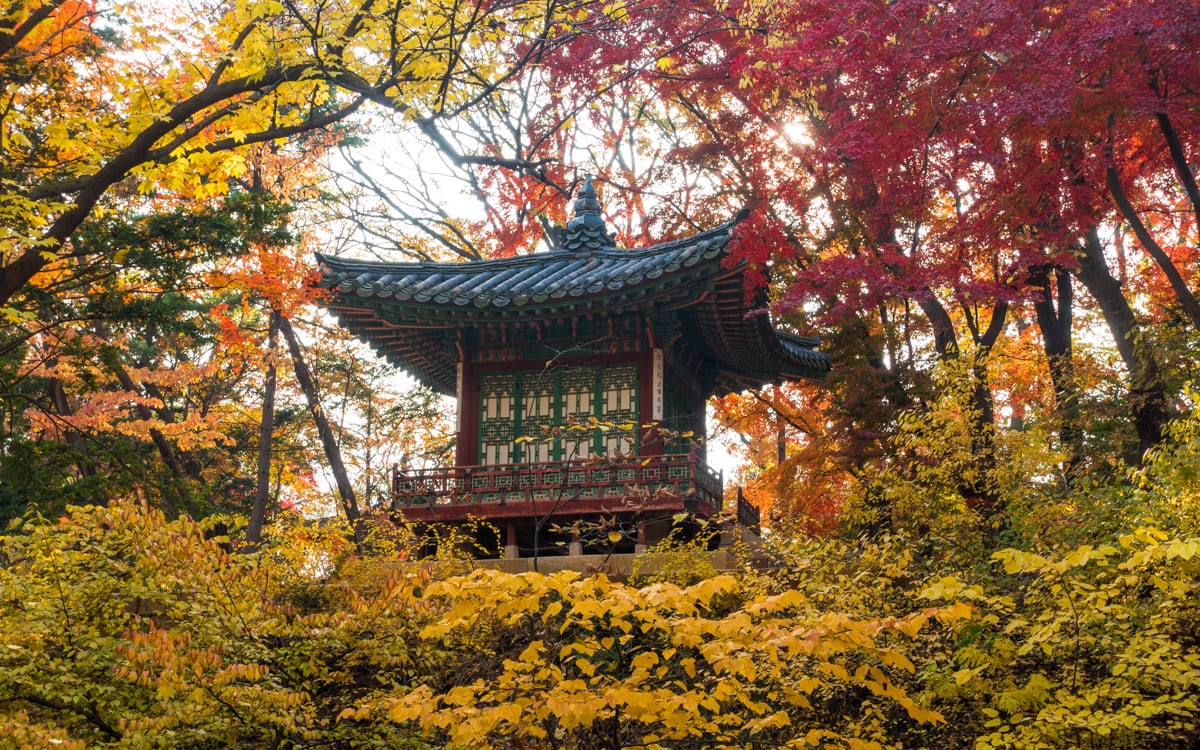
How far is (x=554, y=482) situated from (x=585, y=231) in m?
5.04

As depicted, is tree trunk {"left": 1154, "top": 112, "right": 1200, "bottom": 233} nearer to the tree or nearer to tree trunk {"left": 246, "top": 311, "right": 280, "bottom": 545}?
the tree

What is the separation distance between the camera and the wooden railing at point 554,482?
13188 millimetres

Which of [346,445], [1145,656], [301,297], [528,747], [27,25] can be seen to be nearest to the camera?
[1145,656]

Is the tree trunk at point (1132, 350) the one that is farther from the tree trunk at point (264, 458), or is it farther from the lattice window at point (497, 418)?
the tree trunk at point (264, 458)

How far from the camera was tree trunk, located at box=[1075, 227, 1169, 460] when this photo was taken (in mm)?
13281

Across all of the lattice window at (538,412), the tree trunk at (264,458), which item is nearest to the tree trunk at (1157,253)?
the lattice window at (538,412)

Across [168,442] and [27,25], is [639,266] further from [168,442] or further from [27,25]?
[168,442]

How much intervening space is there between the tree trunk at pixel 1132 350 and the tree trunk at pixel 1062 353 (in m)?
0.51

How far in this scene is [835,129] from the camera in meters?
14.7

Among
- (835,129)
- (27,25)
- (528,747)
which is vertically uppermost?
(835,129)

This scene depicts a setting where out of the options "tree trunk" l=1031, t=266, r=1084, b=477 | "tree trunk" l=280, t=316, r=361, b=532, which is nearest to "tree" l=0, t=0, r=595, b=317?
"tree trunk" l=1031, t=266, r=1084, b=477

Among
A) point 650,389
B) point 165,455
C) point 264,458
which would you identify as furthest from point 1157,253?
point 165,455

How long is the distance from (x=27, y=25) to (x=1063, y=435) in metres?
13.8

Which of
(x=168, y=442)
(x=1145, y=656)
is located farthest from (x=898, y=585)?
(x=168, y=442)
